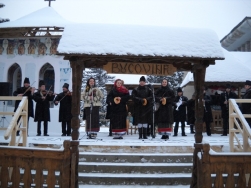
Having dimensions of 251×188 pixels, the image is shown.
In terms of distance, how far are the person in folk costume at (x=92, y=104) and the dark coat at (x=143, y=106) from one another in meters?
1.26

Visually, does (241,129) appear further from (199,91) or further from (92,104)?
(92,104)

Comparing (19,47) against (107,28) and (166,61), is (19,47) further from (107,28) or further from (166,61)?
(166,61)

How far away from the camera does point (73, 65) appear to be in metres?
5.44

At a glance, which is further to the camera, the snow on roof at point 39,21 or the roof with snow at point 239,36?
the roof with snow at point 239,36

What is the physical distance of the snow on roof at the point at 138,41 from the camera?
5.27 m

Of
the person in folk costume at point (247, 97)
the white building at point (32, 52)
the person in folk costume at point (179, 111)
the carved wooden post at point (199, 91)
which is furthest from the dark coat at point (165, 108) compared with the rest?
the white building at point (32, 52)

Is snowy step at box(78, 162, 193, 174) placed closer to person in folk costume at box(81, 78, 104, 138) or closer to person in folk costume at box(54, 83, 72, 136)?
→ person in folk costume at box(81, 78, 104, 138)

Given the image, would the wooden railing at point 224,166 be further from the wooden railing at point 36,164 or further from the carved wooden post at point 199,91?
the wooden railing at point 36,164

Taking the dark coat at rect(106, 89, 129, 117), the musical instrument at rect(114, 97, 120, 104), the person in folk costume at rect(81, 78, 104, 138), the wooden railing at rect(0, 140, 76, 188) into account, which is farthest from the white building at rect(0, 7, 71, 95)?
the wooden railing at rect(0, 140, 76, 188)

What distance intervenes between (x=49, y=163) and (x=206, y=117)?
692cm

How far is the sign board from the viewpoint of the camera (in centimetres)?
573

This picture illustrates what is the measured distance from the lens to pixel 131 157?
6.82m

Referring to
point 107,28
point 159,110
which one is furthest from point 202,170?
point 159,110

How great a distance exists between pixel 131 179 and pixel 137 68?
8.30 ft
